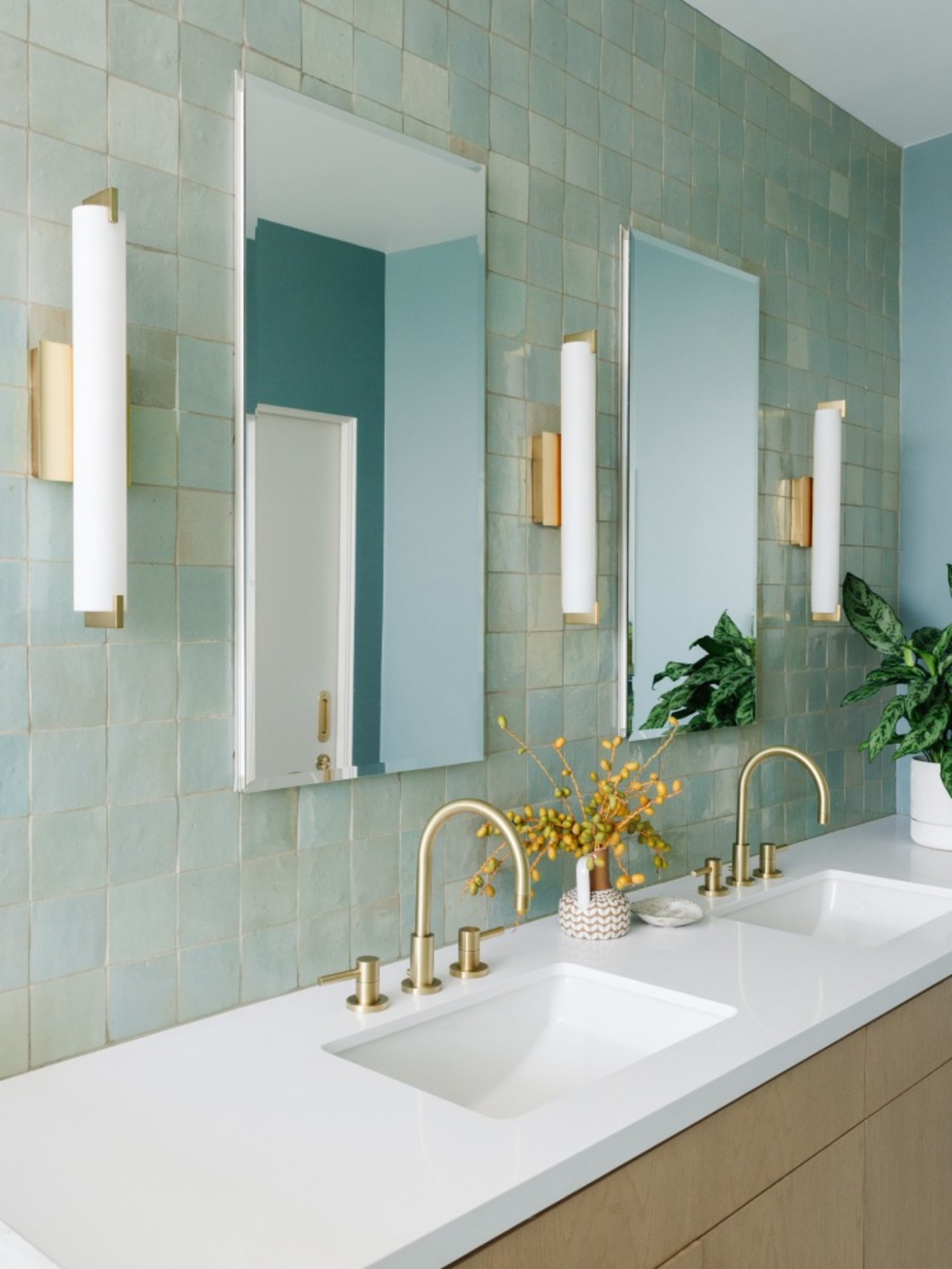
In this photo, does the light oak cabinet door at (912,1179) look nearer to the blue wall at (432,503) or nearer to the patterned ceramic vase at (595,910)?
the patterned ceramic vase at (595,910)

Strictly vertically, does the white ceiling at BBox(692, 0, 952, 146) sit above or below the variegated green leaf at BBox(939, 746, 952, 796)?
above

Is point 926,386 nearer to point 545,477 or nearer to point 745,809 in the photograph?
point 745,809

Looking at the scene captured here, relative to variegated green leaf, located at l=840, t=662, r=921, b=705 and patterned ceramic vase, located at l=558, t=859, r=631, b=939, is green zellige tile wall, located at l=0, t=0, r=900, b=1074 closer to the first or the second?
patterned ceramic vase, located at l=558, t=859, r=631, b=939

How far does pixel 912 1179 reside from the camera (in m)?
1.75

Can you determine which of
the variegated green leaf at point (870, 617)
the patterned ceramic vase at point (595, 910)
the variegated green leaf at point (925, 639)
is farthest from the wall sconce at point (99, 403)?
the variegated green leaf at point (925, 639)

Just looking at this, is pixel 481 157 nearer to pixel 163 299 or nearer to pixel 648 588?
pixel 163 299

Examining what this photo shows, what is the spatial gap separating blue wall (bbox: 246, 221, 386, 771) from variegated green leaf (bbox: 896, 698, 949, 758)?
133cm

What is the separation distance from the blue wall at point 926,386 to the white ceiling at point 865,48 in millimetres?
171

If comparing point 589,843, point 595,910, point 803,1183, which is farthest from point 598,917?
point 803,1183

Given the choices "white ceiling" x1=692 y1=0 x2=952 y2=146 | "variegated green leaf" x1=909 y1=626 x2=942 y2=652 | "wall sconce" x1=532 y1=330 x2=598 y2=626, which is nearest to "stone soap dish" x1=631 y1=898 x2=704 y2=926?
"wall sconce" x1=532 y1=330 x2=598 y2=626

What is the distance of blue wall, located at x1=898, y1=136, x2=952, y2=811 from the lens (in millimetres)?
2938

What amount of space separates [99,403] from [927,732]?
1.90 metres

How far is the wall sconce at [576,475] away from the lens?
1.90 m

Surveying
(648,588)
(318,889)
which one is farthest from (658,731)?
(318,889)
